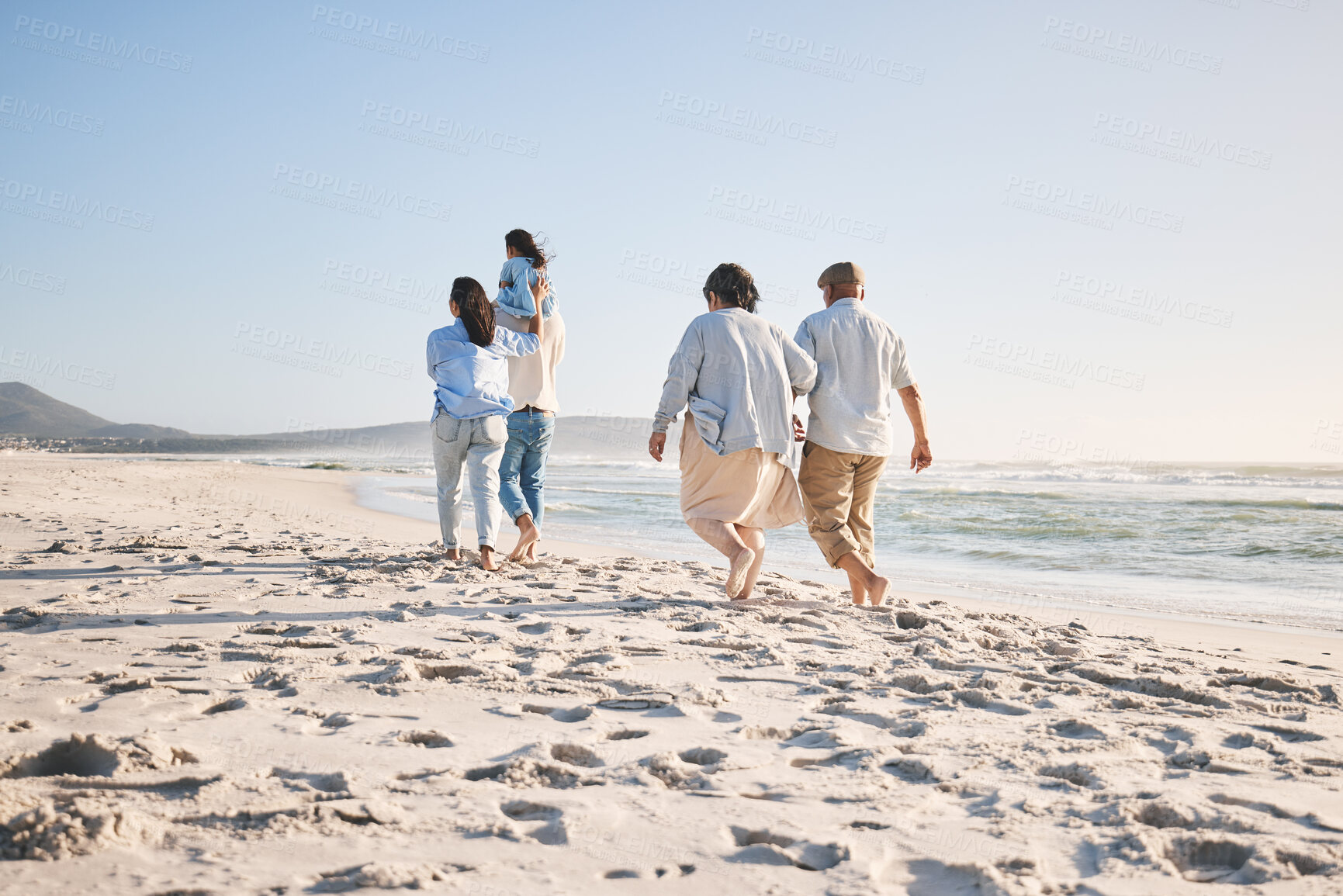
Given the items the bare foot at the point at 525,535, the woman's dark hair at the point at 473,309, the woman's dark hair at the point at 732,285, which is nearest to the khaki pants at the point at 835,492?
the woman's dark hair at the point at 732,285

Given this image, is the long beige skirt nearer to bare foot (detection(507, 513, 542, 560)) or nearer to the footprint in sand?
bare foot (detection(507, 513, 542, 560))

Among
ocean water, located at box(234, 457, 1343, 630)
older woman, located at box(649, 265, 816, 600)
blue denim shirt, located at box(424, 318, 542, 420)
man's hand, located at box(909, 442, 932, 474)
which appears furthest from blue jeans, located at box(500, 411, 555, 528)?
ocean water, located at box(234, 457, 1343, 630)

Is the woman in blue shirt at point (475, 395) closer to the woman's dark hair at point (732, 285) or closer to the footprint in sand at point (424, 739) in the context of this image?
the woman's dark hair at point (732, 285)

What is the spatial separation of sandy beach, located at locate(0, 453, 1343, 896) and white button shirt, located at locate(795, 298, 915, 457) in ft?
3.12

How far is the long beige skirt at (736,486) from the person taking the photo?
4.28m

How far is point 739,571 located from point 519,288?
234 centimetres

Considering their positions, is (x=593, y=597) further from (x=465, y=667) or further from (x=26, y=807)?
(x=26, y=807)

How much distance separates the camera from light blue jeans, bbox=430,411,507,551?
5.03 metres

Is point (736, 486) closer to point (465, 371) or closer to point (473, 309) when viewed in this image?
point (465, 371)

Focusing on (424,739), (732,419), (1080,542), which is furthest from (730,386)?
Result: (1080,542)

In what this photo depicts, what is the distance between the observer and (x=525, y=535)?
18.1 ft

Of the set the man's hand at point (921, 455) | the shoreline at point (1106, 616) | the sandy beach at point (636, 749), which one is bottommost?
the shoreline at point (1106, 616)

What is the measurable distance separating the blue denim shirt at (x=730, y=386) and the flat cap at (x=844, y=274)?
0.61 meters

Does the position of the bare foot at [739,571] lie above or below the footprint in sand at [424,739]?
above
